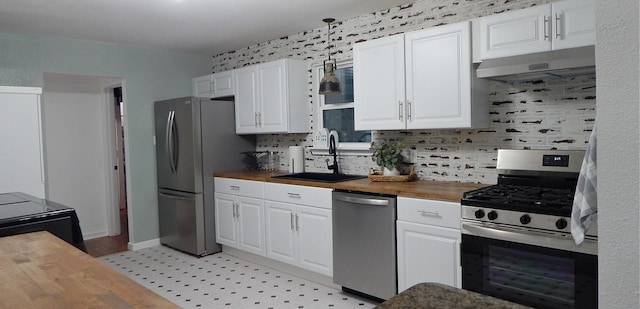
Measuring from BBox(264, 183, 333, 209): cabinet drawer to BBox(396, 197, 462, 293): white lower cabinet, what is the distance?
2.33 ft

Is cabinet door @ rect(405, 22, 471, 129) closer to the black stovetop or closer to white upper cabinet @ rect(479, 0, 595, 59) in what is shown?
white upper cabinet @ rect(479, 0, 595, 59)

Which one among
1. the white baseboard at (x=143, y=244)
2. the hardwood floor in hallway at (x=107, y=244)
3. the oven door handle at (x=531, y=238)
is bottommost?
the hardwood floor in hallway at (x=107, y=244)

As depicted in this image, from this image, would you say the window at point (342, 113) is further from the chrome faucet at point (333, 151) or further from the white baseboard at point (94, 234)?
the white baseboard at point (94, 234)

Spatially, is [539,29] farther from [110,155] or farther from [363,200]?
[110,155]

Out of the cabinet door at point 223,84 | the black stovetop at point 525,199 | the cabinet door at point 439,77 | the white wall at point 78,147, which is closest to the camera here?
the black stovetop at point 525,199

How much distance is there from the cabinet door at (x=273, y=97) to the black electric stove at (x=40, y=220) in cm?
216

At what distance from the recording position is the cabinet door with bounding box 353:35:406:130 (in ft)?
10.4

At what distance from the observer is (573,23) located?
7.78ft

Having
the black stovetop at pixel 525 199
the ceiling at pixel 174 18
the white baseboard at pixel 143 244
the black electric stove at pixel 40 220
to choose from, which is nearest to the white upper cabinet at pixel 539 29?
the black stovetop at pixel 525 199

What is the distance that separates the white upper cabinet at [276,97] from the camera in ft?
13.6

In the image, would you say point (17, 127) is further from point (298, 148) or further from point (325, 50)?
point (325, 50)

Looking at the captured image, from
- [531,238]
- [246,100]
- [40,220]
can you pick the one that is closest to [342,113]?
[246,100]

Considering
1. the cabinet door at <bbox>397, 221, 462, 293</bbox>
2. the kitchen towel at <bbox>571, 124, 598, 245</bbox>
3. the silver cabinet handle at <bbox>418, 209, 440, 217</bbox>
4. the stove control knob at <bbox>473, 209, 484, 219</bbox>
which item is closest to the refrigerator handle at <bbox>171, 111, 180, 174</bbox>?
the cabinet door at <bbox>397, 221, 462, 293</bbox>

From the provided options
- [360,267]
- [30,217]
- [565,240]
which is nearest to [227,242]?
[360,267]
